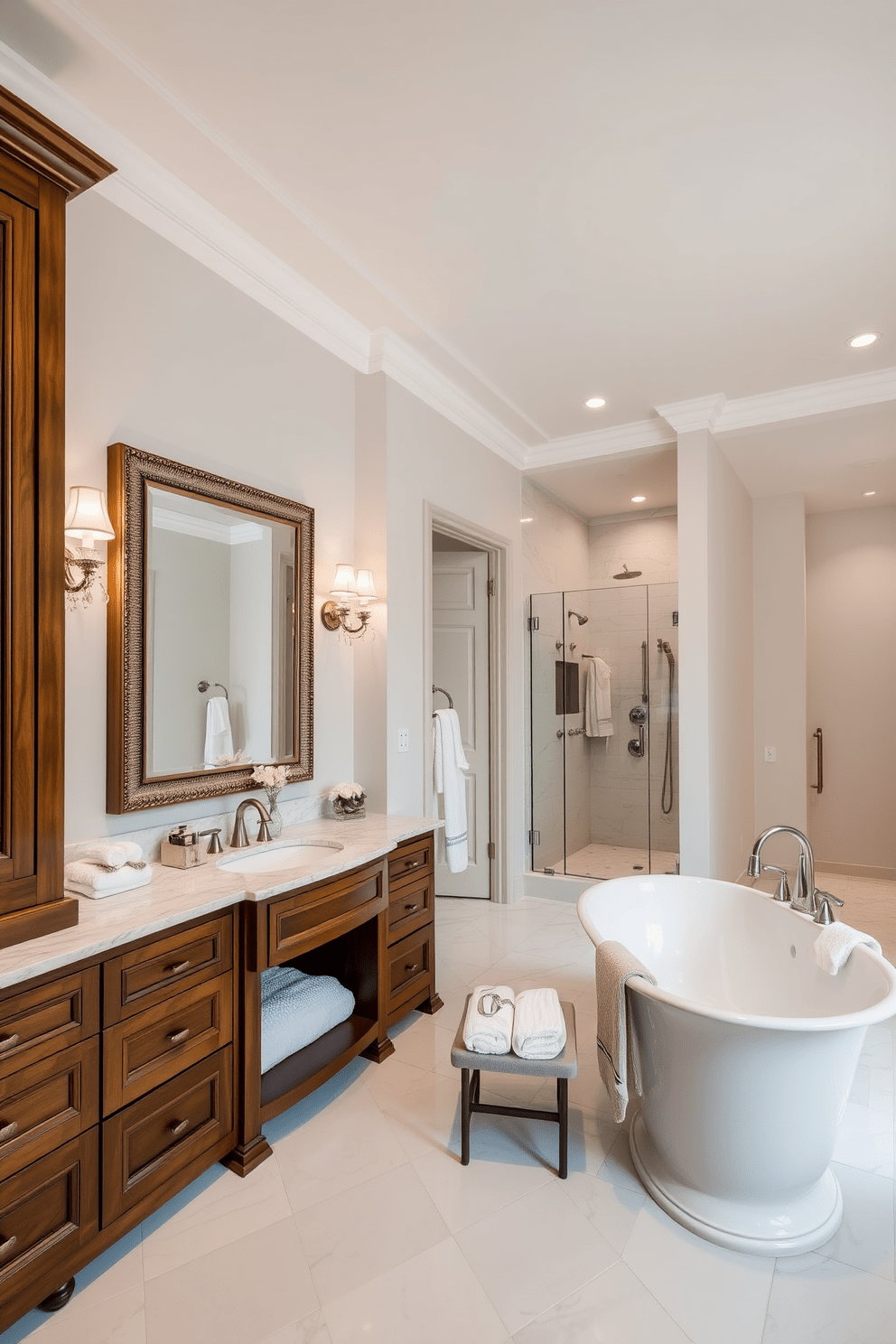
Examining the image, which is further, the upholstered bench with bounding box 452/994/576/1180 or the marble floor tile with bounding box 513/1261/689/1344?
the upholstered bench with bounding box 452/994/576/1180

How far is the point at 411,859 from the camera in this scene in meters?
2.80

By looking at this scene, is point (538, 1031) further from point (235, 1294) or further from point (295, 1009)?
point (235, 1294)

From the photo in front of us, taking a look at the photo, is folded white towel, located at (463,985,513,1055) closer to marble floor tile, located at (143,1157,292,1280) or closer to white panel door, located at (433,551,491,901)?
marble floor tile, located at (143,1157,292,1280)

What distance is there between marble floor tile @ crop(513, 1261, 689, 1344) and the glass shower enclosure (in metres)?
2.77

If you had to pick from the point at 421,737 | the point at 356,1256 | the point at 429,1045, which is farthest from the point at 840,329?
the point at 356,1256

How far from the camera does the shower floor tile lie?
427 centimetres

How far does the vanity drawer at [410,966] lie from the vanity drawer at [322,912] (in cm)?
31

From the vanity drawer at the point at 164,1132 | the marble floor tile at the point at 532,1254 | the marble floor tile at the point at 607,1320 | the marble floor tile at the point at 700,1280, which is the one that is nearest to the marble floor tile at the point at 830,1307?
the marble floor tile at the point at 700,1280

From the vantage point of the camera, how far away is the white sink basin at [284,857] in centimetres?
235

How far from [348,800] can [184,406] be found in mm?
1582

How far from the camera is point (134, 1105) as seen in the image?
1.67 m

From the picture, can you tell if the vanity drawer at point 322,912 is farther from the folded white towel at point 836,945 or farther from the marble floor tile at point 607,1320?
the folded white towel at point 836,945

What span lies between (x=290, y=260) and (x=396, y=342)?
641 mm

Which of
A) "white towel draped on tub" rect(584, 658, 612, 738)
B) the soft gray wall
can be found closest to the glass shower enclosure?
Result: "white towel draped on tub" rect(584, 658, 612, 738)
